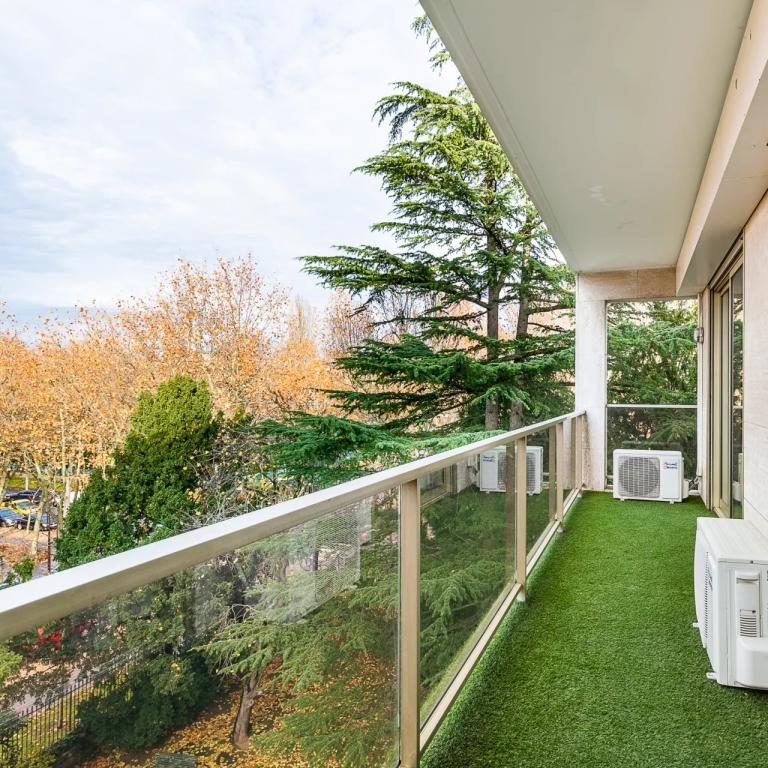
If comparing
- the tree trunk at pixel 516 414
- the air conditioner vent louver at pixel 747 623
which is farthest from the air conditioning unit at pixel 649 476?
the tree trunk at pixel 516 414

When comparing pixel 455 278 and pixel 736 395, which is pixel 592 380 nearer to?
pixel 736 395

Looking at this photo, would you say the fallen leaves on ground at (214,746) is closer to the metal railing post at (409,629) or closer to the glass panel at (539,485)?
the metal railing post at (409,629)

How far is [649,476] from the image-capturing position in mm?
6211

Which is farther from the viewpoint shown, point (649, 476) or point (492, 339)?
point (492, 339)

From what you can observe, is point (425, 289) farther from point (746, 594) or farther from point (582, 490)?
point (746, 594)

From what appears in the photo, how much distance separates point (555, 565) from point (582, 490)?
3037mm

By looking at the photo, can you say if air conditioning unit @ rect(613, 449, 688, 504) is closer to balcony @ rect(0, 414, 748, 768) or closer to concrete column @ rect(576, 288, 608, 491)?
concrete column @ rect(576, 288, 608, 491)

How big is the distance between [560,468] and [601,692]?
2810 millimetres

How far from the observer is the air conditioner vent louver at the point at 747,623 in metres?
2.23

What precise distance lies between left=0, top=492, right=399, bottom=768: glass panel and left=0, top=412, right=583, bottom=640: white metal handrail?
0.02 m

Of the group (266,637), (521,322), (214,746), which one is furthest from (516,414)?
(214,746)

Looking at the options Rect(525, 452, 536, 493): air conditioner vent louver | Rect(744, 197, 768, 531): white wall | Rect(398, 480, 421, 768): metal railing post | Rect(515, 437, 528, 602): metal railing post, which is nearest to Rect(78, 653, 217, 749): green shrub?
Rect(398, 480, 421, 768): metal railing post

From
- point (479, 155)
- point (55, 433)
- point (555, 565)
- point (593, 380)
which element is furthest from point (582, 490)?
point (55, 433)

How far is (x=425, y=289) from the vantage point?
483 inches
